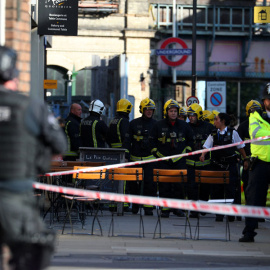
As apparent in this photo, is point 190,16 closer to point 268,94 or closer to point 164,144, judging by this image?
Result: point 164,144

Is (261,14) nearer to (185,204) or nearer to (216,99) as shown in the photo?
(216,99)

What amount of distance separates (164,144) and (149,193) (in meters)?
1.18

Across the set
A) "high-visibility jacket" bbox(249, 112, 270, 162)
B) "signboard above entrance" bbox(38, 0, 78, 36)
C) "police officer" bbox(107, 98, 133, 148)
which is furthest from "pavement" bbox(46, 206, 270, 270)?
"signboard above entrance" bbox(38, 0, 78, 36)

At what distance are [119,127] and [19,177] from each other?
35.7 ft

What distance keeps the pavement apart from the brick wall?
1963mm

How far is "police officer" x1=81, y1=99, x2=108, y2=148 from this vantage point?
16.4 meters

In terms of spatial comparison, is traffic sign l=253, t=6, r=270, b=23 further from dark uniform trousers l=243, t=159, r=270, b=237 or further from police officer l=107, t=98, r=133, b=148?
dark uniform trousers l=243, t=159, r=270, b=237

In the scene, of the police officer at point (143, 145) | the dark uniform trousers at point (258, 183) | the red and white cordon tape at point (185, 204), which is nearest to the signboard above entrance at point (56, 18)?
the police officer at point (143, 145)

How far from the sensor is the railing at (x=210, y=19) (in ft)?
127

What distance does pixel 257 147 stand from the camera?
10969mm

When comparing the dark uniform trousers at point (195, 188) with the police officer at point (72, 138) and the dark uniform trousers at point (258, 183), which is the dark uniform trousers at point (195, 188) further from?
the dark uniform trousers at point (258, 183)

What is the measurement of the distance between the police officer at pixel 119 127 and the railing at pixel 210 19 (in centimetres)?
2209

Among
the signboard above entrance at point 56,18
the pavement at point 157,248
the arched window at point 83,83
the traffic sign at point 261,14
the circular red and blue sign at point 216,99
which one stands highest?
the traffic sign at point 261,14

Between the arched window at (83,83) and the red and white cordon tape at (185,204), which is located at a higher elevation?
the arched window at (83,83)
